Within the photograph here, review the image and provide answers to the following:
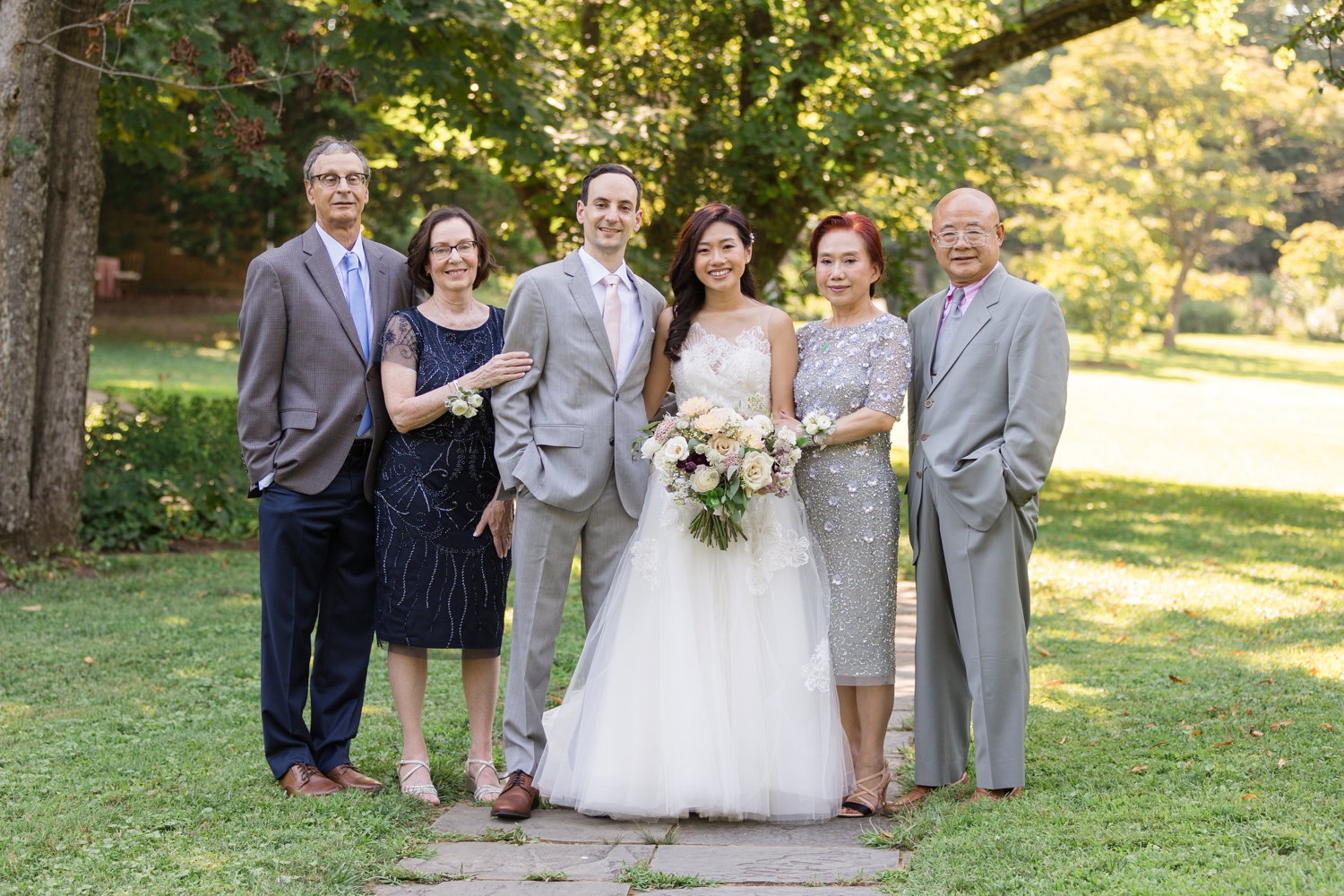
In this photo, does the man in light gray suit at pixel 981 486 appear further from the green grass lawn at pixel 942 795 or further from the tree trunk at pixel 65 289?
the tree trunk at pixel 65 289

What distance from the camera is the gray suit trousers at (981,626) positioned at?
14.1ft

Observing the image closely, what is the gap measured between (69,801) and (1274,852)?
400 centimetres

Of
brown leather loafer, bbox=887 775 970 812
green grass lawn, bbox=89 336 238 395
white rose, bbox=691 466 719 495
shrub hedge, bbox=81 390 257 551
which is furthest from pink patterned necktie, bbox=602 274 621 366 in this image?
green grass lawn, bbox=89 336 238 395

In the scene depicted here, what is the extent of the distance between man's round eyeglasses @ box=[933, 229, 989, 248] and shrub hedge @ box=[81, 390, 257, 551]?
683 cm

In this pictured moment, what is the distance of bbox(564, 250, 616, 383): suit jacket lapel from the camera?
14.6ft

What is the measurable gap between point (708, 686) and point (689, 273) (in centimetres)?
154

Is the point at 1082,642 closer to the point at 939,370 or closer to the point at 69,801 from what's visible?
the point at 939,370

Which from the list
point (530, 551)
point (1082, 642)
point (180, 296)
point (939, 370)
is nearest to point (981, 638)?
point (939, 370)

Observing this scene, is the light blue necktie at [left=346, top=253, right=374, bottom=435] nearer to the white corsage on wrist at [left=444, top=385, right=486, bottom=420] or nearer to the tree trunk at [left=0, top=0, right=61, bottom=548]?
the white corsage on wrist at [left=444, top=385, right=486, bottom=420]

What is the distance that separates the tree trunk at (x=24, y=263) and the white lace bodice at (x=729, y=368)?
5.60 metres

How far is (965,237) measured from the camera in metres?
4.36

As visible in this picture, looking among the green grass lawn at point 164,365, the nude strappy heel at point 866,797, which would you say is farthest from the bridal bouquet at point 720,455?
the green grass lawn at point 164,365

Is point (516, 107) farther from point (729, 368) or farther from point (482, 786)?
point (482, 786)

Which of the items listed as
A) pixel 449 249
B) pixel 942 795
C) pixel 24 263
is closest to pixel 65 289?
pixel 24 263
